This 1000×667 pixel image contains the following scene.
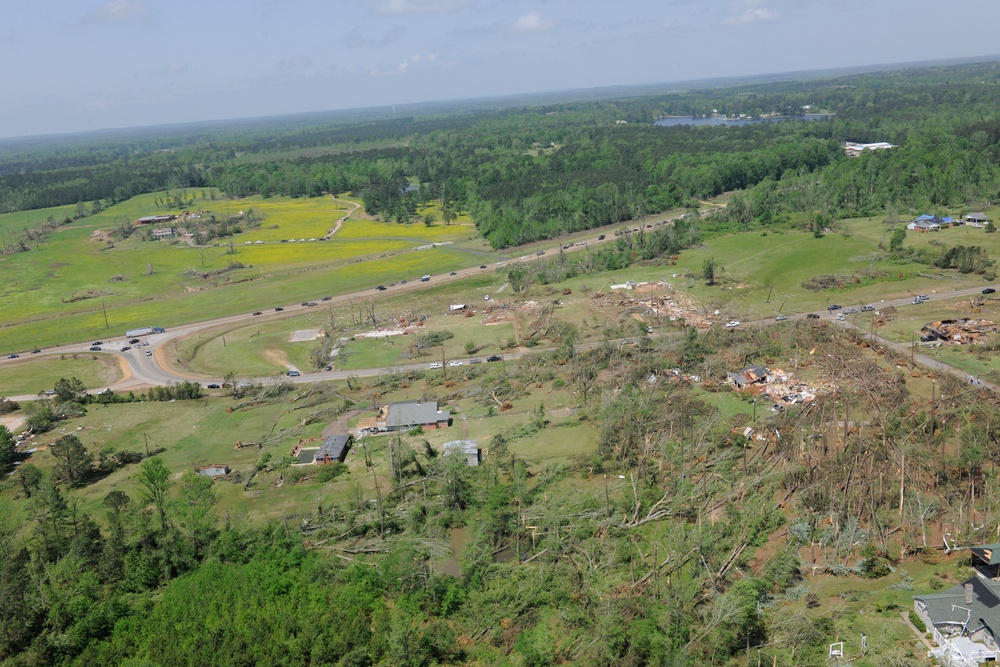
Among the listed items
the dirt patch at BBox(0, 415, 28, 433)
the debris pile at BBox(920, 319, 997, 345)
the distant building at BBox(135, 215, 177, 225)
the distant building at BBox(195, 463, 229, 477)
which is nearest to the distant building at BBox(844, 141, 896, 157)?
the debris pile at BBox(920, 319, 997, 345)

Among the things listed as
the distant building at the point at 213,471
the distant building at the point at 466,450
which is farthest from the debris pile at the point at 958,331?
the distant building at the point at 213,471

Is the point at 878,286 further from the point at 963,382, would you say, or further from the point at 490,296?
the point at 490,296

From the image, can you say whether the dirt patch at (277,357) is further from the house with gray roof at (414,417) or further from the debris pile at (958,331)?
the debris pile at (958,331)

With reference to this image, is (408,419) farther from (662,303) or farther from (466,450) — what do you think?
(662,303)

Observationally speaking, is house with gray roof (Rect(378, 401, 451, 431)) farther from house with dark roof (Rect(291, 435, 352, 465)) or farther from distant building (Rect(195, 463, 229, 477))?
distant building (Rect(195, 463, 229, 477))

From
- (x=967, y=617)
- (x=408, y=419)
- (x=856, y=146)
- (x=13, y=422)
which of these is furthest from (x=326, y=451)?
(x=856, y=146)

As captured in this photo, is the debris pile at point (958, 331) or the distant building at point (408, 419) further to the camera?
the debris pile at point (958, 331)
